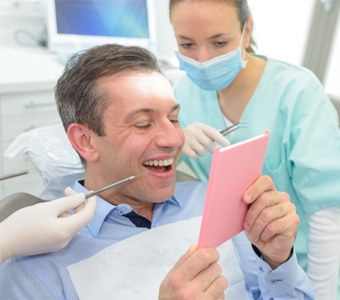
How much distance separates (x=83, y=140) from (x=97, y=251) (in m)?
0.32

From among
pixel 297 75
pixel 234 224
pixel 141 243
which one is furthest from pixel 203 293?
pixel 297 75

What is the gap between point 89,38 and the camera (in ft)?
8.84

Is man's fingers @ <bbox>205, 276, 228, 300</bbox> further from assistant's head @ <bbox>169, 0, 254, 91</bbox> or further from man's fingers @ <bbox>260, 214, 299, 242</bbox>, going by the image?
assistant's head @ <bbox>169, 0, 254, 91</bbox>

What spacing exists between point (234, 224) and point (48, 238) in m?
0.41

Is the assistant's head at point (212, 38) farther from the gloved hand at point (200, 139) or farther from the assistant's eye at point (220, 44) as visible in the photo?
the gloved hand at point (200, 139)

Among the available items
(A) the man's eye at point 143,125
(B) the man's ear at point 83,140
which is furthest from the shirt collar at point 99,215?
(A) the man's eye at point 143,125

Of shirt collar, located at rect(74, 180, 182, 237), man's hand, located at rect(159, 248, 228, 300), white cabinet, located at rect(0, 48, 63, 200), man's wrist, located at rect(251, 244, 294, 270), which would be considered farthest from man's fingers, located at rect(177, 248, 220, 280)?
white cabinet, located at rect(0, 48, 63, 200)

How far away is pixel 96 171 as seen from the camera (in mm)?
1136

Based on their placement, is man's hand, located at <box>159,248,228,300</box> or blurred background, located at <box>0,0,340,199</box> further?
blurred background, located at <box>0,0,340,199</box>

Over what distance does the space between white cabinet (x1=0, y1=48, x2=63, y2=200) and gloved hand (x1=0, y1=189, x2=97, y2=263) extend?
114 centimetres

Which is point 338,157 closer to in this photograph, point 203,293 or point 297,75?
point 297,75

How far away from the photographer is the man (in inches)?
35.8

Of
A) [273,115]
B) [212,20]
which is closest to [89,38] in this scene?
[212,20]

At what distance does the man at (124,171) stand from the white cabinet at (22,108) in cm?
95
